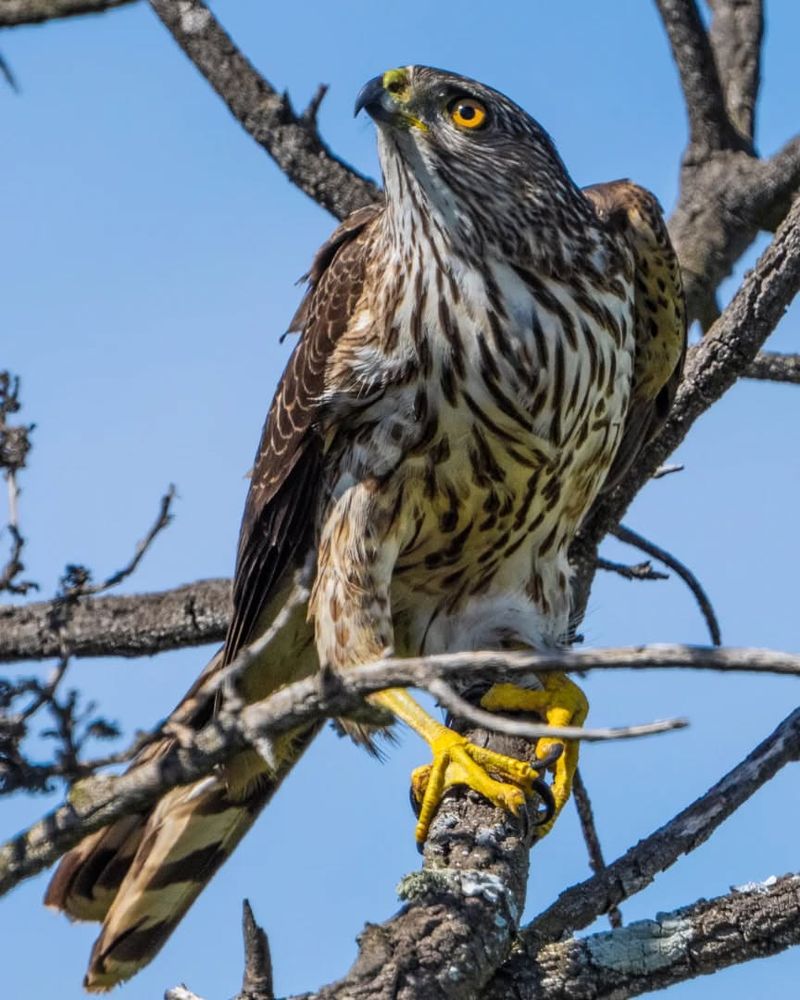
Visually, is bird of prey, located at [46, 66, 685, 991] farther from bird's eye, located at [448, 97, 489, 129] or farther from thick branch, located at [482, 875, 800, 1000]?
thick branch, located at [482, 875, 800, 1000]

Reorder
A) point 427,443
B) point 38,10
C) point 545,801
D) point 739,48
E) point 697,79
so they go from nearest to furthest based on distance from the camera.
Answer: point 38,10
point 545,801
point 427,443
point 697,79
point 739,48

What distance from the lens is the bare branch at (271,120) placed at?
5871mm

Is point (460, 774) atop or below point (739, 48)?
below

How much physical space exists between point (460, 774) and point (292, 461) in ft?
3.86

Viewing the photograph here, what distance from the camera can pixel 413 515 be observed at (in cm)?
476

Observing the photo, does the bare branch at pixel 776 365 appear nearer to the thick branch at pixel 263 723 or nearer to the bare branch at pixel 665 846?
the bare branch at pixel 665 846

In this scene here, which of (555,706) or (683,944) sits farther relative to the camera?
(555,706)

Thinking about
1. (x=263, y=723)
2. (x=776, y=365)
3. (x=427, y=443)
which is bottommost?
(x=263, y=723)

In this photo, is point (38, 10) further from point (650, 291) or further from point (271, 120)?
point (271, 120)

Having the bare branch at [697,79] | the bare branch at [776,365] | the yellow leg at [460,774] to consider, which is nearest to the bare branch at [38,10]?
the yellow leg at [460,774]

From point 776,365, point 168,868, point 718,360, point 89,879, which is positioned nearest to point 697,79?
point 776,365

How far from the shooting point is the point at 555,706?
186 inches

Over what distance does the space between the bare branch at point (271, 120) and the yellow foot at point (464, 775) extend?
2377 millimetres

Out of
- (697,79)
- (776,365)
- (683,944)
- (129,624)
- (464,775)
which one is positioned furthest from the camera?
(697,79)
